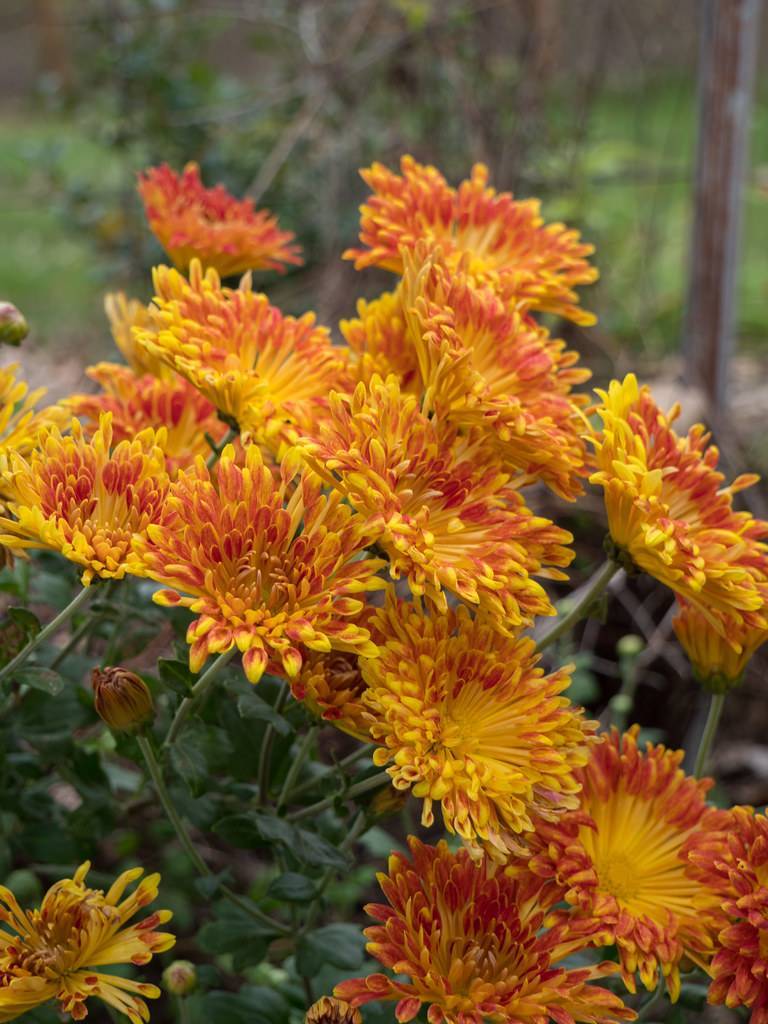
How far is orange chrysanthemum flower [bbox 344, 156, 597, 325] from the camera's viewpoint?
0.96 metres

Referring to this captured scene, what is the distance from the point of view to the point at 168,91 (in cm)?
313

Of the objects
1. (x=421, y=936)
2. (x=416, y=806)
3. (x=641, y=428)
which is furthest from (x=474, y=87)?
(x=421, y=936)

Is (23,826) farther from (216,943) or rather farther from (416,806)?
(416,806)

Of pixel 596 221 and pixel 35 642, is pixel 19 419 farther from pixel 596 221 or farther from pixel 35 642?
pixel 596 221

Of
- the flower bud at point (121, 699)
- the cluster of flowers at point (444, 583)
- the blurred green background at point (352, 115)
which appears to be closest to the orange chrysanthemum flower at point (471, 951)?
the cluster of flowers at point (444, 583)

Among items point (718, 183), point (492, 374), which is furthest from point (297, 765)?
point (718, 183)

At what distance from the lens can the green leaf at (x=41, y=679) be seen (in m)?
0.91

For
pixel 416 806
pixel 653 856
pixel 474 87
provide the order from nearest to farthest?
pixel 653 856 < pixel 416 806 < pixel 474 87

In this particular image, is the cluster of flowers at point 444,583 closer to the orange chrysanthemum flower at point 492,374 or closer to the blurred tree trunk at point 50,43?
the orange chrysanthemum flower at point 492,374

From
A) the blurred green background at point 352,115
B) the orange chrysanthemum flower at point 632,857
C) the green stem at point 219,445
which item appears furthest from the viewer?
the blurred green background at point 352,115

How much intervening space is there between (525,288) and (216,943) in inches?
24.7

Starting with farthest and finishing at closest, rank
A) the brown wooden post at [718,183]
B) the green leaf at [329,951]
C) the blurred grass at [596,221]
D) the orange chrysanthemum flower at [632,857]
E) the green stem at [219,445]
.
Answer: the blurred grass at [596,221], the brown wooden post at [718,183], the green leaf at [329,951], the green stem at [219,445], the orange chrysanthemum flower at [632,857]

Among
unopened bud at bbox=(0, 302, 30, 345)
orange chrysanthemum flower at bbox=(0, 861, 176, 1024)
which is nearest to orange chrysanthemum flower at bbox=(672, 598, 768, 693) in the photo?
orange chrysanthemum flower at bbox=(0, 861, 176, 1024)

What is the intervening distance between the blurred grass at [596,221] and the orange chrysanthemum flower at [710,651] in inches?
61.4
